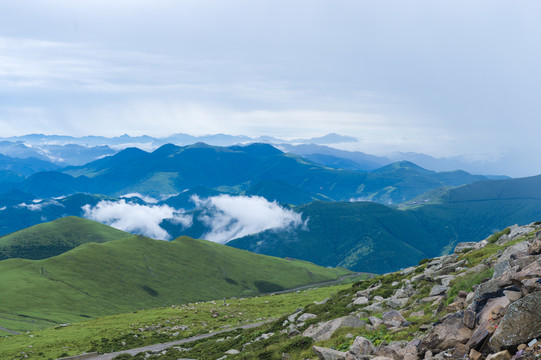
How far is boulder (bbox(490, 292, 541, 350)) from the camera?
55.9 feet

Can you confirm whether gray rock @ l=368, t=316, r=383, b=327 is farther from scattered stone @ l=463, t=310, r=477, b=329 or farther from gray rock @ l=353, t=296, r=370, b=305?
gray rock @ l=353, t=296, r=370, b=305

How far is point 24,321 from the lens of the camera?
174 m

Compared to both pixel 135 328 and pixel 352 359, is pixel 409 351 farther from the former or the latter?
pixel 135 328

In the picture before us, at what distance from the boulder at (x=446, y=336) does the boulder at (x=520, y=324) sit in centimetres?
285

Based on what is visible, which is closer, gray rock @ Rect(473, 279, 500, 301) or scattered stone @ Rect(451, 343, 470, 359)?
scattered stone @ Rect(451, 343, 470, 359)

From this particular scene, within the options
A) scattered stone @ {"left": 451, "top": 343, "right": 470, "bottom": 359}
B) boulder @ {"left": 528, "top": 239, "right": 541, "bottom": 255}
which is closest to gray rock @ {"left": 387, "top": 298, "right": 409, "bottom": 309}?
boulder @ {"left": 528, "top": 239, "right": 541, "bottom": 255}

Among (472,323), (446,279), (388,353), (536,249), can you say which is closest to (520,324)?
Result: (472,323)

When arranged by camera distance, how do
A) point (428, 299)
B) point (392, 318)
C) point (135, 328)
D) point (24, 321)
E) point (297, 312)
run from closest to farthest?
1. point (392, 318)
2. point (428, 299)
3. point (297, 312)
4. point (135, 328)
5. point (24, 321)

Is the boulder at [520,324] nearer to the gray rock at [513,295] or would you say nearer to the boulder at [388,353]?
the gray rock at [513,295]

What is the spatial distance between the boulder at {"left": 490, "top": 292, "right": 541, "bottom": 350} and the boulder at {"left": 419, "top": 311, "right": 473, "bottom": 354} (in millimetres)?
2845

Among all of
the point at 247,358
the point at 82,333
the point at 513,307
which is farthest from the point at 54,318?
the point at 513,307

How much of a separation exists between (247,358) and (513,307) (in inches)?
1136

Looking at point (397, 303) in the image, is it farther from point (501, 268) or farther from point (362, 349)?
point (362, 349)

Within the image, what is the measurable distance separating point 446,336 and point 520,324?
166 inches
